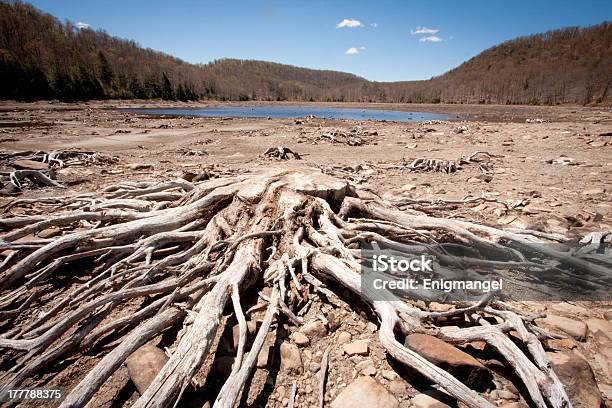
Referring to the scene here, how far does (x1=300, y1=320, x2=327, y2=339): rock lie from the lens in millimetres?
2615

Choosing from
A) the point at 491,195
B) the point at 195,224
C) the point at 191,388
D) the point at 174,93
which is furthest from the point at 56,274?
the point at 174,93

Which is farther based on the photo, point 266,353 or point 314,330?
point 314,330

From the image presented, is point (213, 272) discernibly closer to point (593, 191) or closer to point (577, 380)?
point (577, 380)

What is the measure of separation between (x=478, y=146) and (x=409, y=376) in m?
14.9

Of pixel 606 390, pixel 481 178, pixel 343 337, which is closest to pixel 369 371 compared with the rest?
pixel 343 337

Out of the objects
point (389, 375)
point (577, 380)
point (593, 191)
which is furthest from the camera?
point (593, 191)

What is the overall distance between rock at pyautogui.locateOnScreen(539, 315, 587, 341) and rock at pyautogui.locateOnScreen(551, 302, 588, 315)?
7.3 inches

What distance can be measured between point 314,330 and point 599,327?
267 centimetres

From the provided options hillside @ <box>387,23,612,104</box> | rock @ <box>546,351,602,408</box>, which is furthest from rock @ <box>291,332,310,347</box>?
hillside @ <box>387,23,612,104</box>

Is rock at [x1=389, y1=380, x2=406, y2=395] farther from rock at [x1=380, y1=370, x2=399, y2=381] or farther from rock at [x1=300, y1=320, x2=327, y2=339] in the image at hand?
rock at [x1=300, y1=320, x2=327, y2=339]

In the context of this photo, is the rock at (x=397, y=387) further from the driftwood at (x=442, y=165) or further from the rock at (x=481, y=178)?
the driftwood at (x=442, y=165)

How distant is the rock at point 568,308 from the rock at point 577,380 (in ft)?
3.06

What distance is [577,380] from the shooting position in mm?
2092

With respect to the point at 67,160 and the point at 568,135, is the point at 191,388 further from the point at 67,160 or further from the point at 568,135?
the point at 568,135
